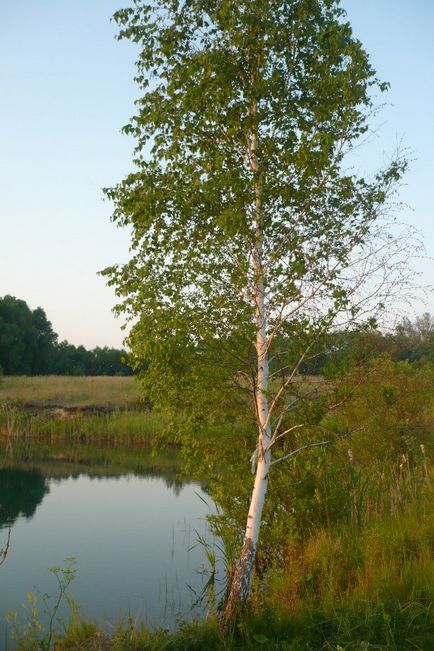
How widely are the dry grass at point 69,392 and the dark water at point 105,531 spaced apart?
27.2 feet

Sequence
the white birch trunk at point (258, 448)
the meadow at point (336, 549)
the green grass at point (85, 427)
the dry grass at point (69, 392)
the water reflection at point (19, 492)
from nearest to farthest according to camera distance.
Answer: the meadow at point (336, 549)
the white birch trunk at point (258, 448)
the water reflection at point (19, 492)
the green grass at point (85, 427)
the dry grass at point (69, 392)

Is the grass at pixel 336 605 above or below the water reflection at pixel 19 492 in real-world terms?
above

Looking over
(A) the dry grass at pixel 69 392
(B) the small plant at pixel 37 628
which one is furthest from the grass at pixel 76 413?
(B) the small plant at pixel 37 628

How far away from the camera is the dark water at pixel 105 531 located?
10.6 meters

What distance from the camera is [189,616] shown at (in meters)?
9.51

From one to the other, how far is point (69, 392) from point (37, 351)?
35039mm

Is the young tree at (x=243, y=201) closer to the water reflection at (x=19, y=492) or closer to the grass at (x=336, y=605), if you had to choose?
the grass at (x=336, y=605)

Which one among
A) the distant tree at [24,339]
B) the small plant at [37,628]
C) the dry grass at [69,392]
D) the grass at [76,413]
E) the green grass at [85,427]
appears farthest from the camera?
the distant tree at [24,339]

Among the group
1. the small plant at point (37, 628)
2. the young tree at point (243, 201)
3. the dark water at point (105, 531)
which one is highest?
the young tree at point (243, 201)

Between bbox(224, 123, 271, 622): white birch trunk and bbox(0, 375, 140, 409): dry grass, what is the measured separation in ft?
81.4

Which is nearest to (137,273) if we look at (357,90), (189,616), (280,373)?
(280,373)

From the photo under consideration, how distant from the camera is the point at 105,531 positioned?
15.7m

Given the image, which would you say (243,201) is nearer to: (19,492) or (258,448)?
(258,448)

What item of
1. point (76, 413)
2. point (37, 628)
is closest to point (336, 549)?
point (37, 628)
